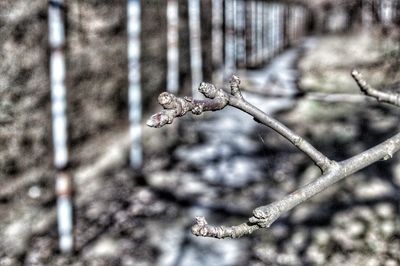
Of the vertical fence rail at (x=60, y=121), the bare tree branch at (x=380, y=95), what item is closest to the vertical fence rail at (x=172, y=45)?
the vertical fence rail at (x=60, y=121)

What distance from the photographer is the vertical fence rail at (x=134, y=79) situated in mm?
4000

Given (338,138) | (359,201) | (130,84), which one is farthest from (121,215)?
(338,138)

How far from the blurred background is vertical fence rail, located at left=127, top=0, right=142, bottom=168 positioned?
0.4 inches

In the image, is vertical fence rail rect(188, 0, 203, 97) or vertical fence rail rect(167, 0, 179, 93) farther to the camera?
vertical fence rail rect(188, 0, 203, 97)

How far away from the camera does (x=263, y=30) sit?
7562mm

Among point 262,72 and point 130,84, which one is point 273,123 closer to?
point 130,84

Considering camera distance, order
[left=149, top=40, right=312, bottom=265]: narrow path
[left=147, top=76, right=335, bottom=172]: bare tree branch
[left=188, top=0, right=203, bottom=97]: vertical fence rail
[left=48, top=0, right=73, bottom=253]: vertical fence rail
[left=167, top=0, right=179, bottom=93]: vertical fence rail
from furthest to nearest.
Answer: [left=188, top=0, right=203, bottom=97]: vertical fence rail
[left=167, top=0, right=179, bottom=93]: vertical fence rail
[left=48, top=0, right=73, bottom=253]: vertical fence rail
[left=149, top=40, right=312, bottom=265]: narrow path
[left=147, top=76, right=335, bottom=172]: bare tree branch

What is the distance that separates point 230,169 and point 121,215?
1.02 metres

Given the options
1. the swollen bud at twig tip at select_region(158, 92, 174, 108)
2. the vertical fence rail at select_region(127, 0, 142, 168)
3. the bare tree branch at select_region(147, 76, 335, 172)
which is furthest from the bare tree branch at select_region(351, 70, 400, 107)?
the vertical fence rail at select_region(127, 0, 142, 168)

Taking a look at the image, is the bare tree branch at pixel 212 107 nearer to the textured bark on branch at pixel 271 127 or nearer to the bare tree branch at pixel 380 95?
the textured bark on branch at pixel 271 127

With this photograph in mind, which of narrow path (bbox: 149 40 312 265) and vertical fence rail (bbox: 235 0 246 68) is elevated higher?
vertical fence rail (bbox: 235 0 246 68)

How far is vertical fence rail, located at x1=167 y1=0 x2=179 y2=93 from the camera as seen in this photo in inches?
190

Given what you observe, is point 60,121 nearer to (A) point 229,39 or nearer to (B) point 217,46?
(B) point 217,46

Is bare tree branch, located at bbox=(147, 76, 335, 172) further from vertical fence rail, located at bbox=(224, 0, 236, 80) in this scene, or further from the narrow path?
vertical fence rail, located at bbox=(224, 0, 236, 80)
